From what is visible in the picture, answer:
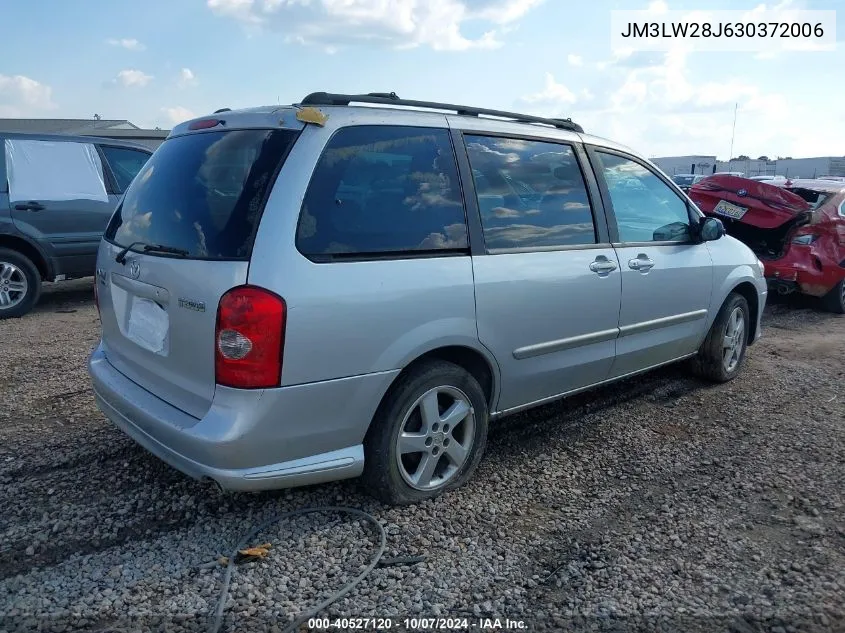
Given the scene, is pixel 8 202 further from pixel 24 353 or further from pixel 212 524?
pixel 212 524

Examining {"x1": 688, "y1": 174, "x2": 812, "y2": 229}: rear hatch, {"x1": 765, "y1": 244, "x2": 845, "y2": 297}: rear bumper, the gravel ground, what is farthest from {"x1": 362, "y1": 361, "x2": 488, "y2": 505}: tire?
{"x1": 688, "y1": 174, "x2": 812, "y2": 229}: rear hatch

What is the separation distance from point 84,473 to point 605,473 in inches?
107

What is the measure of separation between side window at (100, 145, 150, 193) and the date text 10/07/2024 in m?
6.46

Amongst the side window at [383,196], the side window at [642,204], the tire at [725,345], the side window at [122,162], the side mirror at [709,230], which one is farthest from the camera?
the side window at [122,162]

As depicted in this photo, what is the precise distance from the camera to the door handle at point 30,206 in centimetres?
700

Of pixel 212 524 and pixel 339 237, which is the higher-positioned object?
pixel 339 237

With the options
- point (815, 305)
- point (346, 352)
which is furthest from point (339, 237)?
point (815, 305)

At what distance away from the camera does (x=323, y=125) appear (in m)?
2.88

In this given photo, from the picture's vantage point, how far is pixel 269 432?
2.67 meters

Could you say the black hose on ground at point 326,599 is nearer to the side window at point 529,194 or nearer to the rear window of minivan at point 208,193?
the rear window of minivan at point 208,193

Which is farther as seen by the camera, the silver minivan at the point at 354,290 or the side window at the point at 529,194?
the side window at the point at 529,194

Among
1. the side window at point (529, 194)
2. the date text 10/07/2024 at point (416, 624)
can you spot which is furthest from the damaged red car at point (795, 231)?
the date text 10/07/2024 at point (416, 624)

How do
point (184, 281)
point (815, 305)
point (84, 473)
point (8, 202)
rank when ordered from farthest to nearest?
point (815, 305)
point (8, 202)
point (84, 473)
point (184, 281)

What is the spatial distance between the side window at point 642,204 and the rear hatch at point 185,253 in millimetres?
2181
